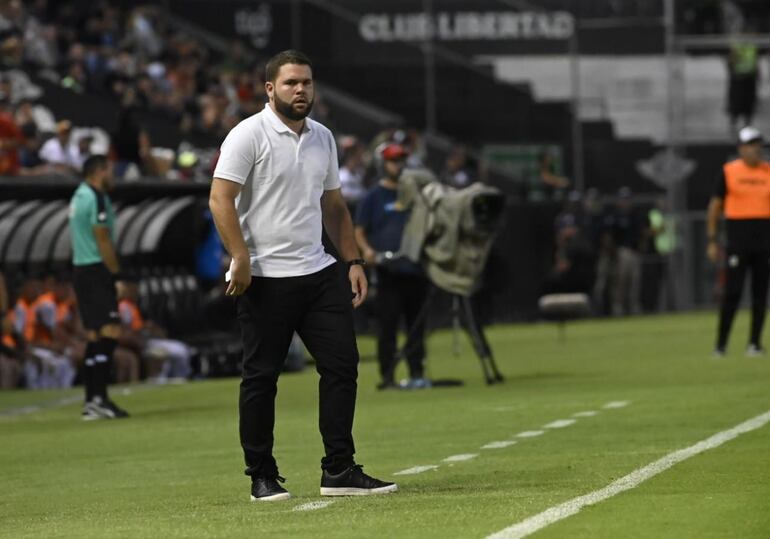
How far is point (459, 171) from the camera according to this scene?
36.1 meters

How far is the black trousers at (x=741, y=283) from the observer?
22.5 m

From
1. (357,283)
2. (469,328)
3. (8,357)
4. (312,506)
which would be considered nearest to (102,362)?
(469,328)

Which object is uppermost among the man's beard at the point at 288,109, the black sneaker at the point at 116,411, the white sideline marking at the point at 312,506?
the man's beard at the point at 288,109

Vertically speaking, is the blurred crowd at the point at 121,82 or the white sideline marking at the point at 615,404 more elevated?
the blurred crowd at the point at 121,82

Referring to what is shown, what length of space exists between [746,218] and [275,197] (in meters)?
12.6

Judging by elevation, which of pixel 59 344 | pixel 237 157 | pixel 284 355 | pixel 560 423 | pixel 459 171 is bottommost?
pixel 59 344

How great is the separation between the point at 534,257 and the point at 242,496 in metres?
28.0

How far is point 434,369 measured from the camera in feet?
79.2

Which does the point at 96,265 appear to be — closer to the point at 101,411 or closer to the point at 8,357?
the point at 101,411

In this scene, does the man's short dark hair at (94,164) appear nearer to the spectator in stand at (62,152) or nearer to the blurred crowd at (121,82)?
the blurred crowd at (121,82)

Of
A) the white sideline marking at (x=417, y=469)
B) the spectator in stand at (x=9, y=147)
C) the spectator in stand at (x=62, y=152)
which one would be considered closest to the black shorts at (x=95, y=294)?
the white sideline marking at (x=417, y=469)

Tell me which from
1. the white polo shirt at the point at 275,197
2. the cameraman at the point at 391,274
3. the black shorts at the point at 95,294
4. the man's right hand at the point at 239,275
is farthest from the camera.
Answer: the cameraman at the point at 391,274

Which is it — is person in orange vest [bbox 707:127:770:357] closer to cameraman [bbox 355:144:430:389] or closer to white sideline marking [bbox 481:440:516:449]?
cameraman [bbox 355:144:430:389]

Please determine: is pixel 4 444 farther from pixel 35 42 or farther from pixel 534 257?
pixel 534 257
